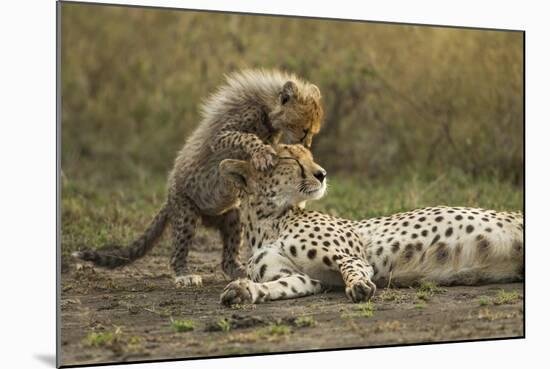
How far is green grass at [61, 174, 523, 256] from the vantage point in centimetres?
603

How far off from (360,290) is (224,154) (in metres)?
1.18

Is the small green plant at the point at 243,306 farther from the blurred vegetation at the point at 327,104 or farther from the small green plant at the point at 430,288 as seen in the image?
the blurred vegetation at the point at 327,104

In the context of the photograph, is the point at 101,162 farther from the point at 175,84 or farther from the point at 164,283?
the point at 164,283

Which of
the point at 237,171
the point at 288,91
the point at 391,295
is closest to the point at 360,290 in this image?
the point at 391,295

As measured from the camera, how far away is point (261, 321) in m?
4.18

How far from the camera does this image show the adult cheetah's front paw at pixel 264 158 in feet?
15.5

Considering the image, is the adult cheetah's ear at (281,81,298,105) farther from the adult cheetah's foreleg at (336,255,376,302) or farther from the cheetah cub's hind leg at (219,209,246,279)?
the adult cheetah's foreleg at (336,255,376,302)

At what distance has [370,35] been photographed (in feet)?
27.3

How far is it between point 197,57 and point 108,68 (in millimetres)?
767

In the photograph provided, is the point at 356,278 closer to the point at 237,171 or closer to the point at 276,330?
the point at 276,330

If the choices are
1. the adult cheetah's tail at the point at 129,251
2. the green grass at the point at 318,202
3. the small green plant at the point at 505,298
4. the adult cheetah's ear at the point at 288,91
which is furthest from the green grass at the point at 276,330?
the green grass at the point at 318,202

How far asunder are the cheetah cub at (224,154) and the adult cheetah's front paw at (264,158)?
0.23 m

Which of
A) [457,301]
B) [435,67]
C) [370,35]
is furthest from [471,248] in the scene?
[370,35]

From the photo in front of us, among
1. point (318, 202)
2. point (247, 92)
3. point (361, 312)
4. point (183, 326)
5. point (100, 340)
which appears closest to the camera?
point (100, 340)
